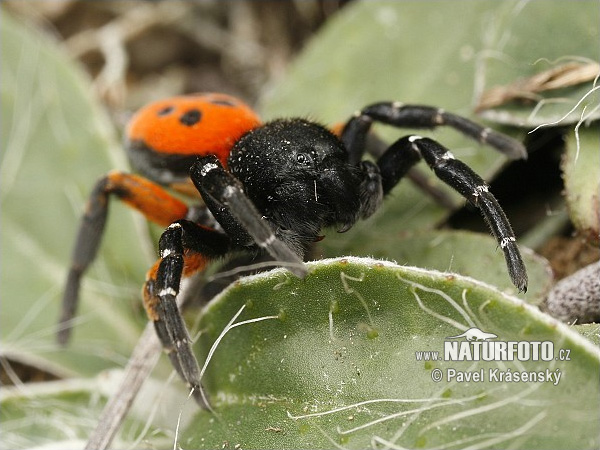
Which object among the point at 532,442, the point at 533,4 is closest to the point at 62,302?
the point at 532,442

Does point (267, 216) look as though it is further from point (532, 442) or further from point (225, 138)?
point (532, 442)

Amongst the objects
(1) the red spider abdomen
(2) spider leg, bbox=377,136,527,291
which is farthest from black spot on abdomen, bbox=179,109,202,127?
(2) spider leg, bbox=377,136,527,291

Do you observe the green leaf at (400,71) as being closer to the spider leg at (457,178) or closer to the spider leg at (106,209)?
the spider leg at (457,178)

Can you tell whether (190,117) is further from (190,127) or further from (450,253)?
(450,253)

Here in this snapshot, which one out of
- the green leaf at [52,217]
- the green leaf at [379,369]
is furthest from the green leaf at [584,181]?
the green leaf at [52,217]

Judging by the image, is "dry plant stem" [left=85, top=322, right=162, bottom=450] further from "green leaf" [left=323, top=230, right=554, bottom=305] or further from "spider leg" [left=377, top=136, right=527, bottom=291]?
"spider leg" [left=377, top=136, right=527, bottom=291]

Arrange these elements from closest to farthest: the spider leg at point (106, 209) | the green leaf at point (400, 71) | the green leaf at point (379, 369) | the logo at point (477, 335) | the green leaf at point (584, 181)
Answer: the green leaf at point (379, 369), the logo at point (477, 335), the green leaf at point (584, 181), the spider leg at point (106, 209), the green leaf at point (400, 71)

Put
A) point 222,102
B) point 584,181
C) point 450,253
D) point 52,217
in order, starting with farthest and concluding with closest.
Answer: point 52,217
point 222,102
point 450,253
point 584,181

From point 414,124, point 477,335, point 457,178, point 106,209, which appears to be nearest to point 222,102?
point 106,209
